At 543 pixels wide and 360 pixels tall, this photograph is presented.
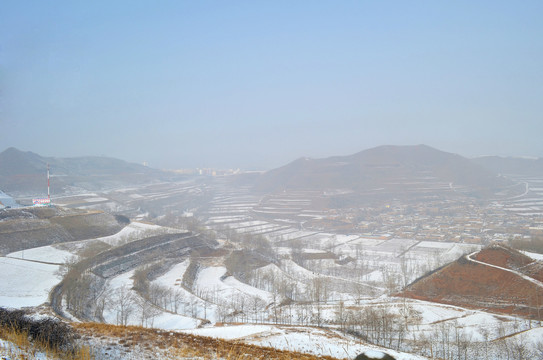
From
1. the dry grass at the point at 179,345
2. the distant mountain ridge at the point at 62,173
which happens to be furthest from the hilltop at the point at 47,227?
the distant mountain ridge at the point at 62,173

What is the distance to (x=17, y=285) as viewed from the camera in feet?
98.1

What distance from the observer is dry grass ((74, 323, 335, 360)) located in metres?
11.2

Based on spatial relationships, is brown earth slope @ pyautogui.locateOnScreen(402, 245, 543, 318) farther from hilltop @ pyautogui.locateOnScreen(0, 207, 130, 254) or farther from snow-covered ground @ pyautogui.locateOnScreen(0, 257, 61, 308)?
hilltop @ pyautogui.locateOnScreen(0, 207, 130, 254)

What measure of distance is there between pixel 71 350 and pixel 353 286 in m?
34.9

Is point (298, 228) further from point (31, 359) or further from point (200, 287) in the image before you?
point (31, 359)

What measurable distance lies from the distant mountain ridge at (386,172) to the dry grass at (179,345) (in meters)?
123

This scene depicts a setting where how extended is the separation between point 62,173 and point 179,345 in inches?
6030

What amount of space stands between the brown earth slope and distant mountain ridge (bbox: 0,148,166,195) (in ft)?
352

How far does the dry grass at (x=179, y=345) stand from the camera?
11211mm

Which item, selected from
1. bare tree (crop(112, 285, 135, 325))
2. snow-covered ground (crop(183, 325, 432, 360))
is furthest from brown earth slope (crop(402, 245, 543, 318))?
bare tree (crop(112, 285, 135, 325))

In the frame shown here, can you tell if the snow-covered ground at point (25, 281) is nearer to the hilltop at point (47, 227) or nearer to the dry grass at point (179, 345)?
the hilltop at point (47, 227)

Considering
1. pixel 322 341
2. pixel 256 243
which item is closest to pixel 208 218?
pixel 256 243

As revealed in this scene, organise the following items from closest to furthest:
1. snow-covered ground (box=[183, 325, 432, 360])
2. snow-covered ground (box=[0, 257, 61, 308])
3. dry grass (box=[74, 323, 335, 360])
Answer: dry grass (box=[74, 323, 335, 360]) → snow-covered ground (box=[183, 325, 432, 360]) → snow-covered ground (box=[0, 257, 61, 308])

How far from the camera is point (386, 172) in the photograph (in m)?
148
